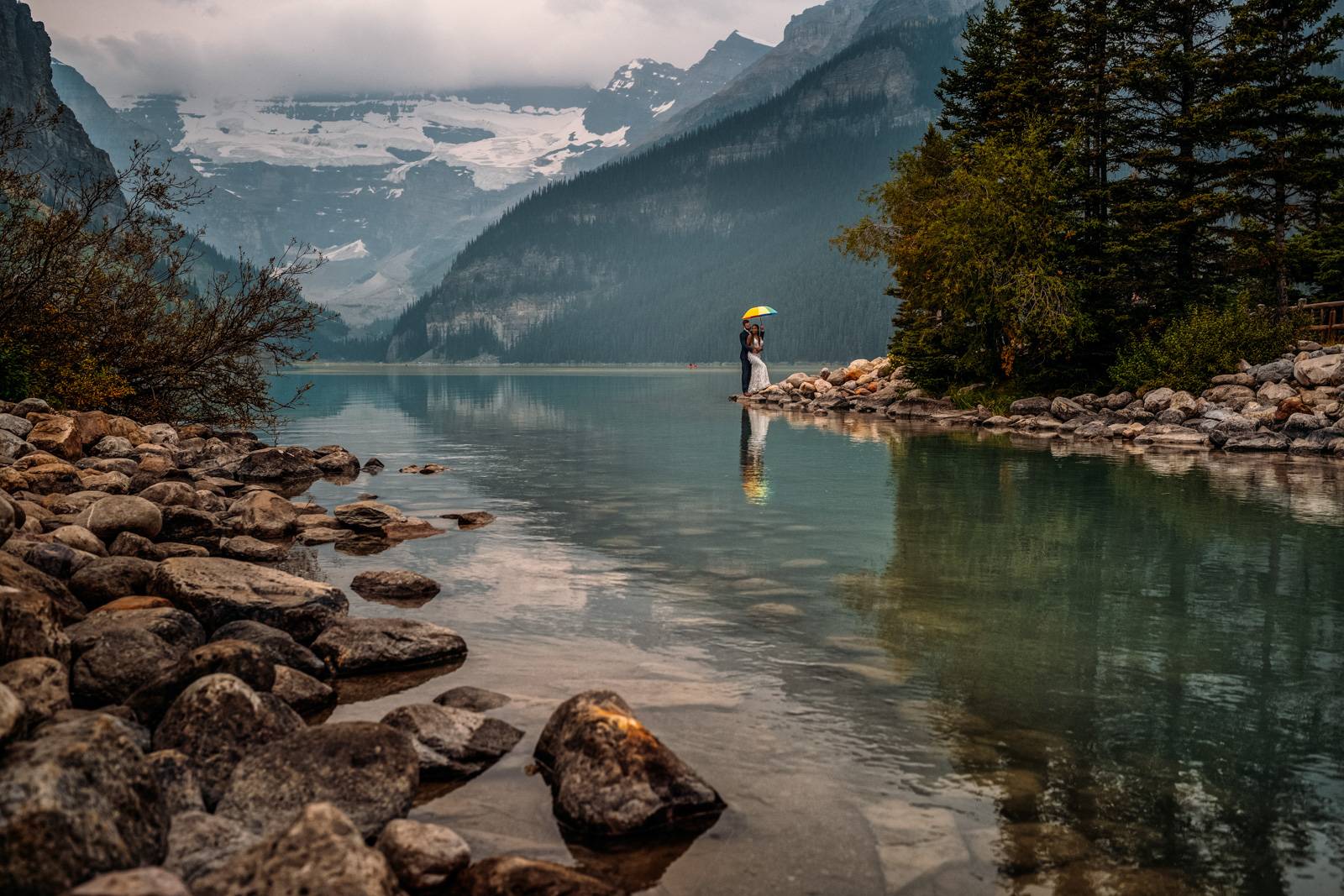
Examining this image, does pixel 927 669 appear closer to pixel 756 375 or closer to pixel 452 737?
pixel 452 737

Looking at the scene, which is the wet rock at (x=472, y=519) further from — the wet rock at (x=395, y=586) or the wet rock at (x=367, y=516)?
the wet rock at (x=395, y=586)

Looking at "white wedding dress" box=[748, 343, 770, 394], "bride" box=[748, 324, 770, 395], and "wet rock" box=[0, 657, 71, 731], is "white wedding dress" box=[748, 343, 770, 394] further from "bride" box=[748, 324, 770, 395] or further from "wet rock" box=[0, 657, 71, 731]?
"wet rock" box=[0, 657, 71, 731]

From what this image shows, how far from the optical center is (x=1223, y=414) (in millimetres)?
34906

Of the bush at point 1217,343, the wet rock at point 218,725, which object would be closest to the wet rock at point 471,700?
the wet rock at point 218,725

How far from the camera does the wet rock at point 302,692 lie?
8438mm

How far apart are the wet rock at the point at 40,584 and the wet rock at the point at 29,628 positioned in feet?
2.12

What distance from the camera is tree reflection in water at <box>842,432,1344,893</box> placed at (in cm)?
625

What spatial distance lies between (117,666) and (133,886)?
450 cm

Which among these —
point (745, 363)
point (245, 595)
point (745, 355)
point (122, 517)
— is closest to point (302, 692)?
point (245, 595)

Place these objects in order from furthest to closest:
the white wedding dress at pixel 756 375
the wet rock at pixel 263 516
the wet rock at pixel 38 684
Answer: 1. the white wedding dress at pixel 756 375
2. the wet rock at pixel 263 516
3. the wet rock at pixel 38 684

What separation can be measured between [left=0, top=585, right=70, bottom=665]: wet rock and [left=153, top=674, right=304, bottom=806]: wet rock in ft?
4.25

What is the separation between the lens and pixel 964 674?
973cm

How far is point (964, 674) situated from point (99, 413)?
2212 centimetres

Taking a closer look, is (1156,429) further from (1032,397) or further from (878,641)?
(878,641)
